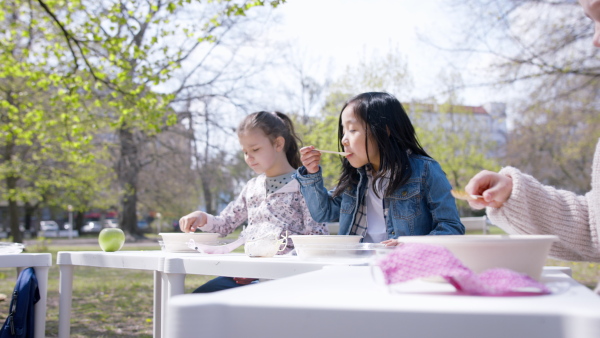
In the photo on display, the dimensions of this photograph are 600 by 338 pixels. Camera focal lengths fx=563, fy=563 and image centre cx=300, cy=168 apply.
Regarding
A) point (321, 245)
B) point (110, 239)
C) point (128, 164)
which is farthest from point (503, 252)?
point (128, 164)

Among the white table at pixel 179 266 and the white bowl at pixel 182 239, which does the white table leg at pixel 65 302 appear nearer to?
the white table at pixel 179 266

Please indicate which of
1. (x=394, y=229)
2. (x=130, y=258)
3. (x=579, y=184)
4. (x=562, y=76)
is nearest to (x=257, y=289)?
(x=130, y=258)

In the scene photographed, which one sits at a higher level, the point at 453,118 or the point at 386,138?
the point at 453,118

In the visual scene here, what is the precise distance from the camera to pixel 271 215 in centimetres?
276

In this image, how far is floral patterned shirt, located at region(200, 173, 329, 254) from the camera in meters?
2.68

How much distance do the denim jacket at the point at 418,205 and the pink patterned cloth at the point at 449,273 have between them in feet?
4.53

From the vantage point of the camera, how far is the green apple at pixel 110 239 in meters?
2.23

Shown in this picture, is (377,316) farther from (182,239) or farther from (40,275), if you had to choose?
(40,275)

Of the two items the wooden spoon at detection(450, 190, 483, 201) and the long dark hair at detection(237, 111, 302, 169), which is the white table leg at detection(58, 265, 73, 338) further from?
the wooden spoon at detection(450, 190, 483, 201)

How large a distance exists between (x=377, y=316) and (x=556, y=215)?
2.83ft

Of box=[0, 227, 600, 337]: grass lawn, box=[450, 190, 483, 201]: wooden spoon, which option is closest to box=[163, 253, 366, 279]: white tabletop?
box=[450, 190, 483, 201]: wooden spoon

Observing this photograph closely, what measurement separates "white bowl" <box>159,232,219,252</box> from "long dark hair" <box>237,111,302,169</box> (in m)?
0.90

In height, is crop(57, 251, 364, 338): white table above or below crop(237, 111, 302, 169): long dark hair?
below

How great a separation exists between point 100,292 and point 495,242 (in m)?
6.70
